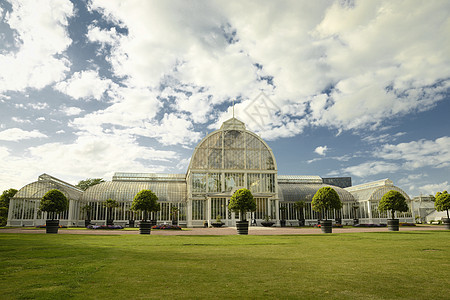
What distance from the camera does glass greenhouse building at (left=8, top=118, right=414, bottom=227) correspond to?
198 ft

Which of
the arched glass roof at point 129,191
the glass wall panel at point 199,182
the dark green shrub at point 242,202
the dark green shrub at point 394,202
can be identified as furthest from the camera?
the arched glass roof at point 129,191

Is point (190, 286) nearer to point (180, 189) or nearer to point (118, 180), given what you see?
point (180, 189)

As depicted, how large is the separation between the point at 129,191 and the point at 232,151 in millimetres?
23891

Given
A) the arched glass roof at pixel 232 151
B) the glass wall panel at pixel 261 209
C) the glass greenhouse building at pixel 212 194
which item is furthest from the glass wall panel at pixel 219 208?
the arched glass roof at pixel 232 151

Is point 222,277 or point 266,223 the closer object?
point 222,277

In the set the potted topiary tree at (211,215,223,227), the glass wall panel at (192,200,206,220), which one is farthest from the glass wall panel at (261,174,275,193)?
the glass wall panel at (192,200,206,220)

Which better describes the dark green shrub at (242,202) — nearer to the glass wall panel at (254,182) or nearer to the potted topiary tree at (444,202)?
the potted topiary tree at (444,202)

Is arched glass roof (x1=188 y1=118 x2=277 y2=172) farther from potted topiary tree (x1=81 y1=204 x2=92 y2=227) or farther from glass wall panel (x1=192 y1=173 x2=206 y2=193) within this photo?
potted topiary tree (x1=81 y1=204 x2=92 y2=227)

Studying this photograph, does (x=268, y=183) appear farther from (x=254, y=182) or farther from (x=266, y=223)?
(x=266, y=223)

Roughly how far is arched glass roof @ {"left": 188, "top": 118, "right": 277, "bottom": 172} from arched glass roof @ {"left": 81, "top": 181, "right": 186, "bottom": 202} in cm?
838

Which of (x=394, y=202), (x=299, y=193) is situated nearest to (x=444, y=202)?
(x=394, y=202)

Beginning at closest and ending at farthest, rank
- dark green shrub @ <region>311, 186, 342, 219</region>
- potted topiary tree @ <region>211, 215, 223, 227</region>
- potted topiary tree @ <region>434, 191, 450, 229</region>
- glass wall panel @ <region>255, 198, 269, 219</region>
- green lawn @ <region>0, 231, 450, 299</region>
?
green lawn @ <region>0, 231, 450, 299</region>, dark green shrub @ <region>311, 186, 342, 219</region>, potted topiary tree @ <region>434, 191, 450, 229</region>, potted topiary tree @ <region>211, 215, 223, 227</region>, glass wall panel @ <region>255, 198, 269, 219</region>

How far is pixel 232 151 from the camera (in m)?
65.9

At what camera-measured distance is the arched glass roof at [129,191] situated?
65.1 m
